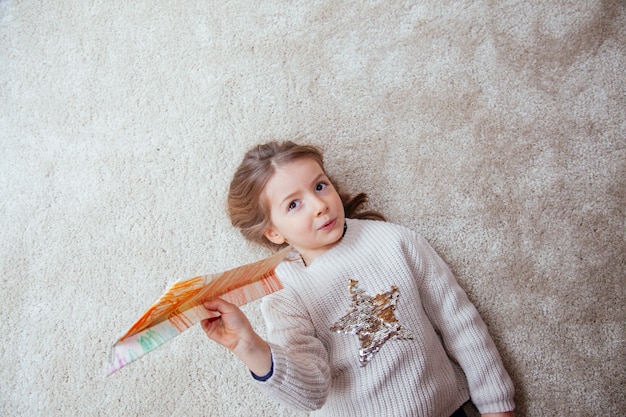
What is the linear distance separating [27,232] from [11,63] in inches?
20.0

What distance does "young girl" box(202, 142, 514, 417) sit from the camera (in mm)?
973

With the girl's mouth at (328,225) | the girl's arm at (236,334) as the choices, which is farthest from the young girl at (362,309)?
the girl's arm at (236,334)

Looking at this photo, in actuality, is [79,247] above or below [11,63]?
below

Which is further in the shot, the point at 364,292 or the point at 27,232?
the point at 27,232

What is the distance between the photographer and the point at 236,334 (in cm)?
78

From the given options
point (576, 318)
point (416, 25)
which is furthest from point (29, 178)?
point (576, 318)

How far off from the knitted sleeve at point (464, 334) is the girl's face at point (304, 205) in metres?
0.21

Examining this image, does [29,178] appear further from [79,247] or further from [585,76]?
[585,76]

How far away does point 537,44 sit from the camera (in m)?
1.24

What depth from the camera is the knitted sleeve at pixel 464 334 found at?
39.6 inches

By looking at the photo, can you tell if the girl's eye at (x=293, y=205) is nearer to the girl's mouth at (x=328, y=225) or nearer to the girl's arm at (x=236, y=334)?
the girl's mouth at (x=328, y=225)

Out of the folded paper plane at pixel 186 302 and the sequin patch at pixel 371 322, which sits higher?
the folded paper plane at pixel 186 302

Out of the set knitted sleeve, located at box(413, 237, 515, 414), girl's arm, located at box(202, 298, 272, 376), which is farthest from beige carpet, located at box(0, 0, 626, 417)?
girl's arm, located at box(202, 298, 272, 376)

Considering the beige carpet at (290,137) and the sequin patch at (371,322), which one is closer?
the sequin patch at (371,322)
